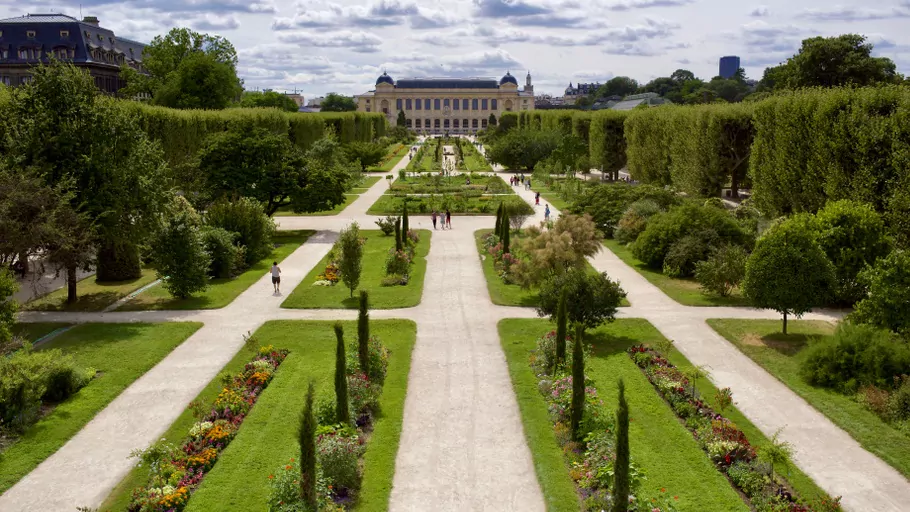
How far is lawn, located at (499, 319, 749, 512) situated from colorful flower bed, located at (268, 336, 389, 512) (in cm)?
359

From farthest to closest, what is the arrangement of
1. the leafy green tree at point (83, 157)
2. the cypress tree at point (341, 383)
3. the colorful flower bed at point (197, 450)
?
the leafy green tree at point (83, 157) → the cypress tree at point (341, 383) → the colorful flower bed at point (197, 450)

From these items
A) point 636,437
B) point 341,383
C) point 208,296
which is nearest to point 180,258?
point 208,296

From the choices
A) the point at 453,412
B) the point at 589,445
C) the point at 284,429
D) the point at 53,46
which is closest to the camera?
the point at 589,445

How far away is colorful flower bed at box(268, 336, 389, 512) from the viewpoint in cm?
1273

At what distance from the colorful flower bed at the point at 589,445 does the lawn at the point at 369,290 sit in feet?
29.8

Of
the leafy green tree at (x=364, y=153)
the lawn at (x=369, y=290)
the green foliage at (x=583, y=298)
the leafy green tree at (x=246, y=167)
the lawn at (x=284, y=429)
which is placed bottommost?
the lawn at (x=284, y=429)

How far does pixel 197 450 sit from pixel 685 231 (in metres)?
23.0

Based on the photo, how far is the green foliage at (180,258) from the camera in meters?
26.9

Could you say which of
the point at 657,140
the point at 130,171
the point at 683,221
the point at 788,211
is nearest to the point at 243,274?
the point at 130,171

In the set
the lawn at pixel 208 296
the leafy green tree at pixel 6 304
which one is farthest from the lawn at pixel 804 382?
the leafy green tree at pixel 6 304

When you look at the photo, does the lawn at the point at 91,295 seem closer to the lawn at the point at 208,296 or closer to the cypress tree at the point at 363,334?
the lawn at the point at 208,296

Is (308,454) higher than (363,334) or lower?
lower

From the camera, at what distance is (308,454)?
1208 cm

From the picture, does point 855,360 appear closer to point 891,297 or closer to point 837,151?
point 891,297
